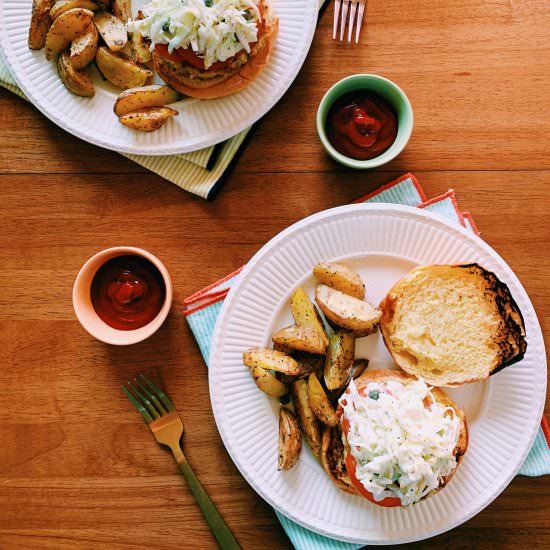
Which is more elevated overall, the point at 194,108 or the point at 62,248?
the point at 194,108

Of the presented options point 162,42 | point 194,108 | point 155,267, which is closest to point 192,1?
point 162,42

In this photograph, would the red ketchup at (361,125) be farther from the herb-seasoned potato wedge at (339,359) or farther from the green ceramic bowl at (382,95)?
the herb-seasoned potato wedge at (339,359)

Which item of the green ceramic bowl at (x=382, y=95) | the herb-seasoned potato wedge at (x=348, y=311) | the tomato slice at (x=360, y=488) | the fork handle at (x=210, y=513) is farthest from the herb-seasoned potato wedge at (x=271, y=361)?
the green ceramic bowl at (x=382, y=95)

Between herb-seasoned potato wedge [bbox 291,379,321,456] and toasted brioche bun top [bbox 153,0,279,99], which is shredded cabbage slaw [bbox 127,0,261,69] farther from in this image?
herb-seasoned potato wedge [bbox 291,379,321,456]

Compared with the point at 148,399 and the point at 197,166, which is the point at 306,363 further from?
the point at 197,166

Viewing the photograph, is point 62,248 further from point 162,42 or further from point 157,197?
point 162,42

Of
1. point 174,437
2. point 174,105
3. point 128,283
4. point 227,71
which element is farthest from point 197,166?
point 174,437
